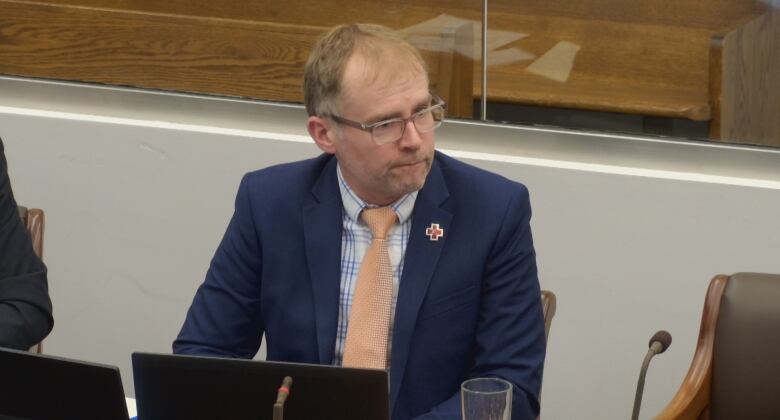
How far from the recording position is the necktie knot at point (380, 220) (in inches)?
113

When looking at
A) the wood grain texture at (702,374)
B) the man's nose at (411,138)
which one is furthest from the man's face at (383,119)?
the wood grain texture at (702,374)

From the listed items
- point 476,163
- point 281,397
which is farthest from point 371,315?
point 476,163

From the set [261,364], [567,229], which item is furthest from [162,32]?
[261,364]

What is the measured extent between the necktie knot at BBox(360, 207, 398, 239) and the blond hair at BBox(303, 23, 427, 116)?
0.25 m

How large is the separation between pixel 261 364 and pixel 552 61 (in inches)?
85.3

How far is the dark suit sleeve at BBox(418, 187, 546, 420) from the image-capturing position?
9.20ft

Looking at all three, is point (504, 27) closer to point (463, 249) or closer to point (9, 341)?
point (463, 249)

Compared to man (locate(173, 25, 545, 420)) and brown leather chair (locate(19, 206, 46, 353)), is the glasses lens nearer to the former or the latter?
man (locate(173, 25, 545, 420))

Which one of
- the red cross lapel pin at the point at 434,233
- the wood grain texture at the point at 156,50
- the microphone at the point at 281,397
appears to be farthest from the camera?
the wood grain texture at the point at 156,50

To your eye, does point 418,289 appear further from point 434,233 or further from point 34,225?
point 34,225

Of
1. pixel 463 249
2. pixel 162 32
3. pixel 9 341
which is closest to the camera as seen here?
pixel 463 249

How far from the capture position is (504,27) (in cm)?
412

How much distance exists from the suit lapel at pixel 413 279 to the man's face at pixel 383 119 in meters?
0.10

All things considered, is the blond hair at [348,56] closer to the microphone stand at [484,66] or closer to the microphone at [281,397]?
the microphone at [281,397]
